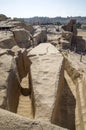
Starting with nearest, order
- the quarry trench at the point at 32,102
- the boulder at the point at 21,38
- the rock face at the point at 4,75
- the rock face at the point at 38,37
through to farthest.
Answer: the rock face at the point at 4,75
the quarry trench at the point at 32,102
the boulder at the point at 21,38
the rock face at the point at 38,37

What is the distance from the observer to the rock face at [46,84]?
6003 millimetres

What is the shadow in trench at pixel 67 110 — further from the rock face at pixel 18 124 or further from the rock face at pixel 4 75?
the rock face at pixel 18 124

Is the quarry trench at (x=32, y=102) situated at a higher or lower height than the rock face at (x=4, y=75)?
lower

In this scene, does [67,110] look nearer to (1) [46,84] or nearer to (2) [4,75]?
(1) [46,84]

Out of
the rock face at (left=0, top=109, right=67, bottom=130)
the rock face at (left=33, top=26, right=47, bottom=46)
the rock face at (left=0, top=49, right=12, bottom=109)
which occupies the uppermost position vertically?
the rock face at (left=0, top=109, right=67, bottom=130)

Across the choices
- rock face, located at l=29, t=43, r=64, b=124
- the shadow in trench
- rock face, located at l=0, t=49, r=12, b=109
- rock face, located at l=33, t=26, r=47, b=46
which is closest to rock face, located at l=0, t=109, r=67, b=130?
rock face, located at l=0, t=49, r=12, b=109

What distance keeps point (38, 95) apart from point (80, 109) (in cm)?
191

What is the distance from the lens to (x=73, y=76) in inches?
431

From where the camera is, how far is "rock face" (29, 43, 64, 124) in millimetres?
6003

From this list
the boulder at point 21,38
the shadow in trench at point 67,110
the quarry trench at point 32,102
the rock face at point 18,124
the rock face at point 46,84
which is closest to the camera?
the rock face at point 18,124

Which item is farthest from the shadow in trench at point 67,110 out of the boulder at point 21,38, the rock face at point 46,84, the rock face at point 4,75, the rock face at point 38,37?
the rock face at point 38,37

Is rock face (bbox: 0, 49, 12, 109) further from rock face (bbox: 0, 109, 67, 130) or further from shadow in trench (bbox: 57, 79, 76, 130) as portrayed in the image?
shadow in trench (bbox: 57, 79, 76, 130)

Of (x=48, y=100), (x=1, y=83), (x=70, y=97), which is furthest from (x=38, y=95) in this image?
(x=70, y=97)

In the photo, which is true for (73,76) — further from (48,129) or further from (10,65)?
(48,129)
